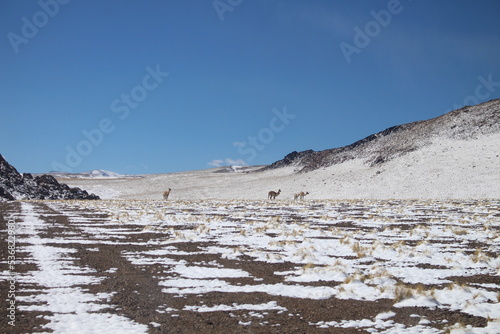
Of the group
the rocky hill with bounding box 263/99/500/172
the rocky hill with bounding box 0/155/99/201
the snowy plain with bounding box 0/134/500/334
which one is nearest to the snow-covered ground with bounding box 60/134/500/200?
the rocky hill with bounding box 263/99/500/172

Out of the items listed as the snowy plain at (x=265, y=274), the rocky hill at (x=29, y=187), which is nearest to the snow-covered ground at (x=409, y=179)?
the rocky hill at (x=29, y=187)

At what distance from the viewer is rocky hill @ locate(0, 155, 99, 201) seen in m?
49.6

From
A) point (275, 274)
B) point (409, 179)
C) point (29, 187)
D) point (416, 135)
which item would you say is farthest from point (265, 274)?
point (416, 135)

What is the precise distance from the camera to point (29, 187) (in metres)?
52.0

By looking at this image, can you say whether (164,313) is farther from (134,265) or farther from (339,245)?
(339,245)

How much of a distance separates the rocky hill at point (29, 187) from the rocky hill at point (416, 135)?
44.3 meters

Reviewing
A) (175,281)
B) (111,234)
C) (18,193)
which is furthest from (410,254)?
(18,193)

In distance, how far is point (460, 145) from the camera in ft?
203

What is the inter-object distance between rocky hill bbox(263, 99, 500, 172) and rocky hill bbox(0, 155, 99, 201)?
44.3m

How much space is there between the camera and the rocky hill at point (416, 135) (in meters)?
65.1

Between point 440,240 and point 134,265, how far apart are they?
8965 millimetres

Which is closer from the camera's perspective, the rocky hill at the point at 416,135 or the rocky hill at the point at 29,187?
the rocky hill at the point at 29,187

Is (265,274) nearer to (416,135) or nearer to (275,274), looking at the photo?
(275,274)

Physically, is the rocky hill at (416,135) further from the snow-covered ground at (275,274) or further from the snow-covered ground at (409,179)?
the snow-covered ground at (275,274)
